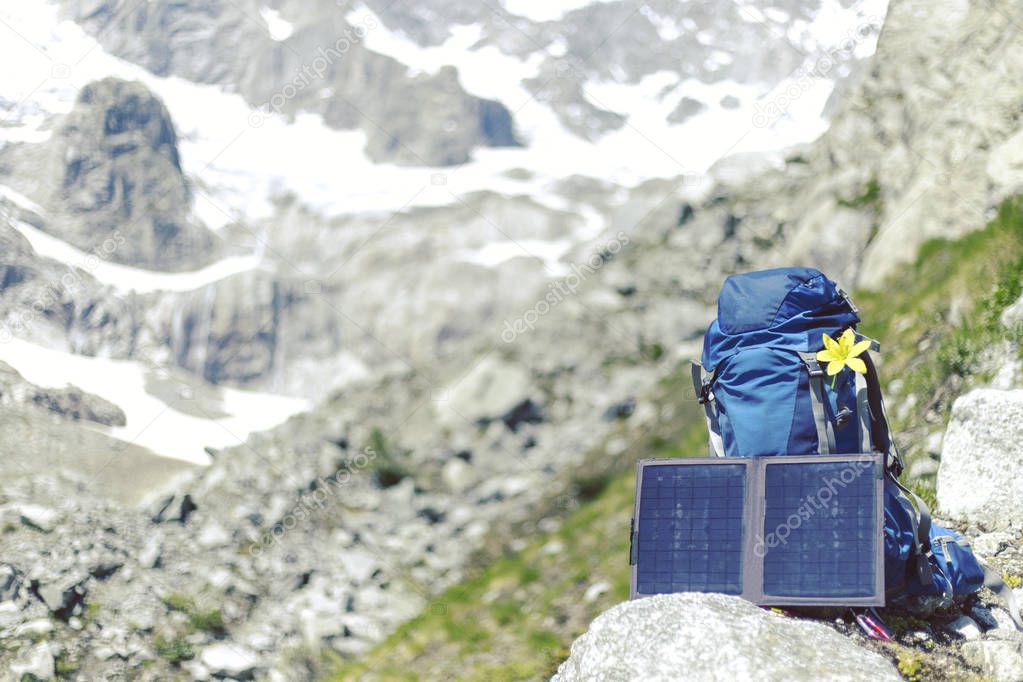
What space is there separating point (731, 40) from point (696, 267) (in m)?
37.8

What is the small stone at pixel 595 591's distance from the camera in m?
11.6

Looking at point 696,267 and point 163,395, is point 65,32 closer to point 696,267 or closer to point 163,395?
point 163,395

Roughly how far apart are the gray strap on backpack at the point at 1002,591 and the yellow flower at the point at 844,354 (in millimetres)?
1630

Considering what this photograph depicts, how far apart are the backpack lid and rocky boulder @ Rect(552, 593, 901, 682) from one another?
158cm

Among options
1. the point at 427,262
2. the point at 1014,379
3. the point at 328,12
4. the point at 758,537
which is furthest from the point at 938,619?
the point at 427,262

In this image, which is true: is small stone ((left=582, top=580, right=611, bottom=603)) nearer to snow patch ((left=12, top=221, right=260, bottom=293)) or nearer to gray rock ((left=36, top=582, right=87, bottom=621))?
gray rock ((left=36, top=582, right=87, bottom=621))

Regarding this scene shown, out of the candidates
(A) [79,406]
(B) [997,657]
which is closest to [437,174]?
(A) [79,406]

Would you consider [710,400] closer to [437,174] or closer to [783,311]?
[783,311]

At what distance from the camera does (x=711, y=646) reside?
481 centimetres

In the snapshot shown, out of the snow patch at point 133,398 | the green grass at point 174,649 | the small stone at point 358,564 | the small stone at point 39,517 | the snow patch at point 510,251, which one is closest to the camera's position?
the green grass at point 174,649

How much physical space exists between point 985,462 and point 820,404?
7.45ft

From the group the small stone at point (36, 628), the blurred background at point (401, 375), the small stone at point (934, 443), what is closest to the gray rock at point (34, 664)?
the blurred background at point (401, 375)

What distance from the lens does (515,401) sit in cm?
2072

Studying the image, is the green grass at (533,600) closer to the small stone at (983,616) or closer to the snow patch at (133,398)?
the small stone at (983,616)
